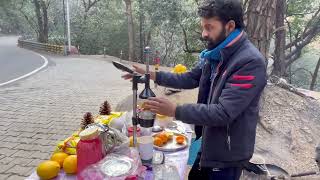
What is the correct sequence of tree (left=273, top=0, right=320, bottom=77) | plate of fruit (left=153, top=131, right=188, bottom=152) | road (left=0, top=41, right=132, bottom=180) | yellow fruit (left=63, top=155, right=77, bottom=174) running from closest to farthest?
yellow fruit (left=63, top=155, right=77, bottom=174) < plate of fruit (left=153, top=131, right=188, bottom=152) < road (left=0, top=41, right=132, bottom=180) < tree (left=273, top=0, right=320, bottom=77)

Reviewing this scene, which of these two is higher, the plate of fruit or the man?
Result: the man

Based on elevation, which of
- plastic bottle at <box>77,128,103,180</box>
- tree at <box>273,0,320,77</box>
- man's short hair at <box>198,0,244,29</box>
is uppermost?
tree at <box>273,0,320,77</box>

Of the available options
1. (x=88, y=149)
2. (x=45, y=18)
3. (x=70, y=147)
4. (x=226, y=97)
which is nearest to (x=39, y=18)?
(x=45, y=18)

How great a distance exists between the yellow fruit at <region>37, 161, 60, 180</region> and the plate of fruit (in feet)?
2.90

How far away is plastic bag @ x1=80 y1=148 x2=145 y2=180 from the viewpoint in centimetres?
215

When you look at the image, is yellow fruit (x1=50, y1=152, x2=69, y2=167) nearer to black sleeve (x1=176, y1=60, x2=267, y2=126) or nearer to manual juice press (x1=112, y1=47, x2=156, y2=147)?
manual juice press (x1=112, y1=47, x2=156, y2=147)

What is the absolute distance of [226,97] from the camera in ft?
6.96

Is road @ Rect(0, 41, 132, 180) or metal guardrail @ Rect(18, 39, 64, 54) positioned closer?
road @ Rect(0, 41, 132, 180)

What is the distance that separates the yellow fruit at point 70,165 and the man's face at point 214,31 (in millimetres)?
1266

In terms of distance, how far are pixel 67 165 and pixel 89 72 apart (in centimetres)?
1440

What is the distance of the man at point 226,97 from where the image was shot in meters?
2.13

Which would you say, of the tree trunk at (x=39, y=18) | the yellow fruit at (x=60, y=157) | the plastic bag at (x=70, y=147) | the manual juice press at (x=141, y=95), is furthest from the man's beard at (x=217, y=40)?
the tree trunk at (x=39, y=18)

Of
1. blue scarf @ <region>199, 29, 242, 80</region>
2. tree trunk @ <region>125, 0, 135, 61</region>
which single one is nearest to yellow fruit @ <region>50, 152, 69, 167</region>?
blue scarf @ <region>199, 29, 242, 80</region>

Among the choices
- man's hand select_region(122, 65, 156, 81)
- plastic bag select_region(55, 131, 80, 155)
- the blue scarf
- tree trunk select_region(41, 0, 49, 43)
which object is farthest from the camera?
tree trunk select_region(41, 0, 49, 43)
